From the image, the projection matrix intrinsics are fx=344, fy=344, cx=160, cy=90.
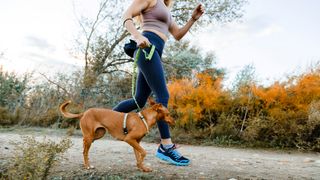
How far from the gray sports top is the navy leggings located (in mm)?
101

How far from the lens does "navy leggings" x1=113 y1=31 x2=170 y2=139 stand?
364cm

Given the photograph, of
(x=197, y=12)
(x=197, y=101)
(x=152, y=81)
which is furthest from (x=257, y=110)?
(x=152, y=81)

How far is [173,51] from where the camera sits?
17.9m

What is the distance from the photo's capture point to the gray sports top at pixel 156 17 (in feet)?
12.4

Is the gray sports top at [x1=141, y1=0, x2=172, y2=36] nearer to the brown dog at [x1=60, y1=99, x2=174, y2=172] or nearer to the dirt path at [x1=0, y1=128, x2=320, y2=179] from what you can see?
the brown dog at [x1=60, y1=99, x2=174, y2=172]

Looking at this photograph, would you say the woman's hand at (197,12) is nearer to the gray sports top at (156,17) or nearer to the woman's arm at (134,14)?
the gray sports top at (156,17)

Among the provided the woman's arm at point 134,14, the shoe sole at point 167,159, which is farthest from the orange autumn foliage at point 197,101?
the woman's arm at point 134,14

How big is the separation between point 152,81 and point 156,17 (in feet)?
2.36

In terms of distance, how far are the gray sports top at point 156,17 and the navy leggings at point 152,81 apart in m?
0.10

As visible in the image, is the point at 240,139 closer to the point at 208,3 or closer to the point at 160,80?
the point at 160,80

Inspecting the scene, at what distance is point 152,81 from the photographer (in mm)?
3693

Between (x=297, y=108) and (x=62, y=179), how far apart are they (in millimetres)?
5258

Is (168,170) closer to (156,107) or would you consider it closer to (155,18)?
(156,107)

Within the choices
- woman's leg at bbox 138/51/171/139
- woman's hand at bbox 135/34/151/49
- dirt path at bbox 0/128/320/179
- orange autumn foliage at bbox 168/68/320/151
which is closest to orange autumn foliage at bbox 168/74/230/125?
orange autumn foliage at bbox 168/68/320/151
